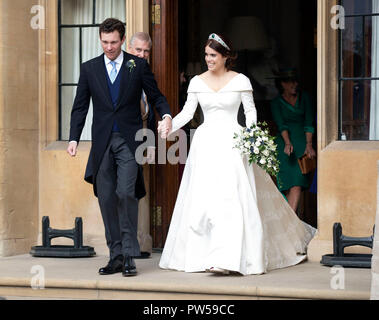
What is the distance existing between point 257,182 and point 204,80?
41.0 inches

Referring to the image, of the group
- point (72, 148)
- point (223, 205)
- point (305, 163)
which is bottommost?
point (223, 205)

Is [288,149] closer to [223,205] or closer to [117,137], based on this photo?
[223,205]

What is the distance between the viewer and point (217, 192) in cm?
765

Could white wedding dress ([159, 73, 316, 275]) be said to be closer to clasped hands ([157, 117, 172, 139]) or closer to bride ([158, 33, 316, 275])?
bride ([158, 33, 316, 275])

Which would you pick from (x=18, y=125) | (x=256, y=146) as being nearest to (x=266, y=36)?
(x=18, y=125)

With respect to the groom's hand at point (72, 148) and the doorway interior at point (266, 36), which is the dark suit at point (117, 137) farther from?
the doorway interior at point (266, 36)

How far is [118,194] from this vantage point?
24.2ft

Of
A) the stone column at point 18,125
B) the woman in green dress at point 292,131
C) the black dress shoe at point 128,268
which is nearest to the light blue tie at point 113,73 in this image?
the black dress shoe at point 128,268

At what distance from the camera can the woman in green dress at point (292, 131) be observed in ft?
34.9

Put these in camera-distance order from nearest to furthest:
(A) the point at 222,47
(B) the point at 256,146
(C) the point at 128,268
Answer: (C) the point at 128,268 → (B) the point at 256,146 → (A) the point at 222,47

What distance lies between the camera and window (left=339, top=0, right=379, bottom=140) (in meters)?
8.44

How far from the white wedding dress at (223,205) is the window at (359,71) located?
1.04 meters

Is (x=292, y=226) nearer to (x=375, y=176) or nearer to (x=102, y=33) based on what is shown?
(x=375, y=176)

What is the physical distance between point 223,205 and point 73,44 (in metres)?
3.02
